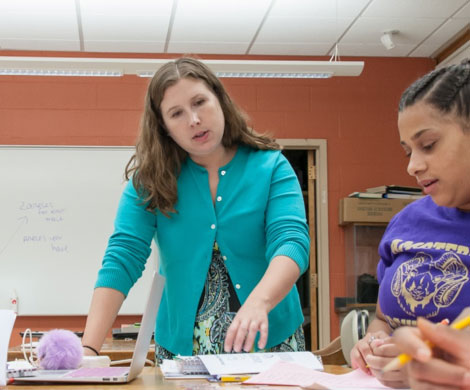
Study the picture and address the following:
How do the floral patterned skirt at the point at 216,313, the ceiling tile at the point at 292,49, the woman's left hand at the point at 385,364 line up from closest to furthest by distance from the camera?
the woman's left hand at the point at 385,364, the floral patterned skirt at the point at 216,313, the ceiling tile at the point at 292,49

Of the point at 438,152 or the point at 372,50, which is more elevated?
the point at 372,50

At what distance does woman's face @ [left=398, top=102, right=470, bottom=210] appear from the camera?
1041 millimetres

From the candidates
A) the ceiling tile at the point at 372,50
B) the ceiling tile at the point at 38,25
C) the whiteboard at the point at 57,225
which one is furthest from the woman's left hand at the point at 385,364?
the ceiling tile at the point at 372,50

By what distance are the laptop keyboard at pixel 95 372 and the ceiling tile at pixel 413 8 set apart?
3533mm

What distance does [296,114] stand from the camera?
5305 millimetres

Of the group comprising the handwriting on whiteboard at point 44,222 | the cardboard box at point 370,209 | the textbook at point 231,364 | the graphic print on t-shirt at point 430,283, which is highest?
the cardboard box at point 370,209

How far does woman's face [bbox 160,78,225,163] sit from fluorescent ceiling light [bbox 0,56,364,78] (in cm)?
193

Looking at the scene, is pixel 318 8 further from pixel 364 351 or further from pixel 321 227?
pixel 364 351

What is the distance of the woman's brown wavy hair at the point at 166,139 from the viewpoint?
168 cm

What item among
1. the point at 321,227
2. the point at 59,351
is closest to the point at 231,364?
the point at 59,351

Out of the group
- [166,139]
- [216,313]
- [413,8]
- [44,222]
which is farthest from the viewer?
[44,222]

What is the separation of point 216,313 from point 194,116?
48 centimetres

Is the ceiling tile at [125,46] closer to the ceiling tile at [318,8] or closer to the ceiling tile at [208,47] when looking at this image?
the ceiling tile at [208,47]

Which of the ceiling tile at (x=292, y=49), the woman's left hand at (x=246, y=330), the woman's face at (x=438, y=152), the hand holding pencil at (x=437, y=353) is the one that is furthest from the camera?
the ceiling tile at (x=292, y=49)
